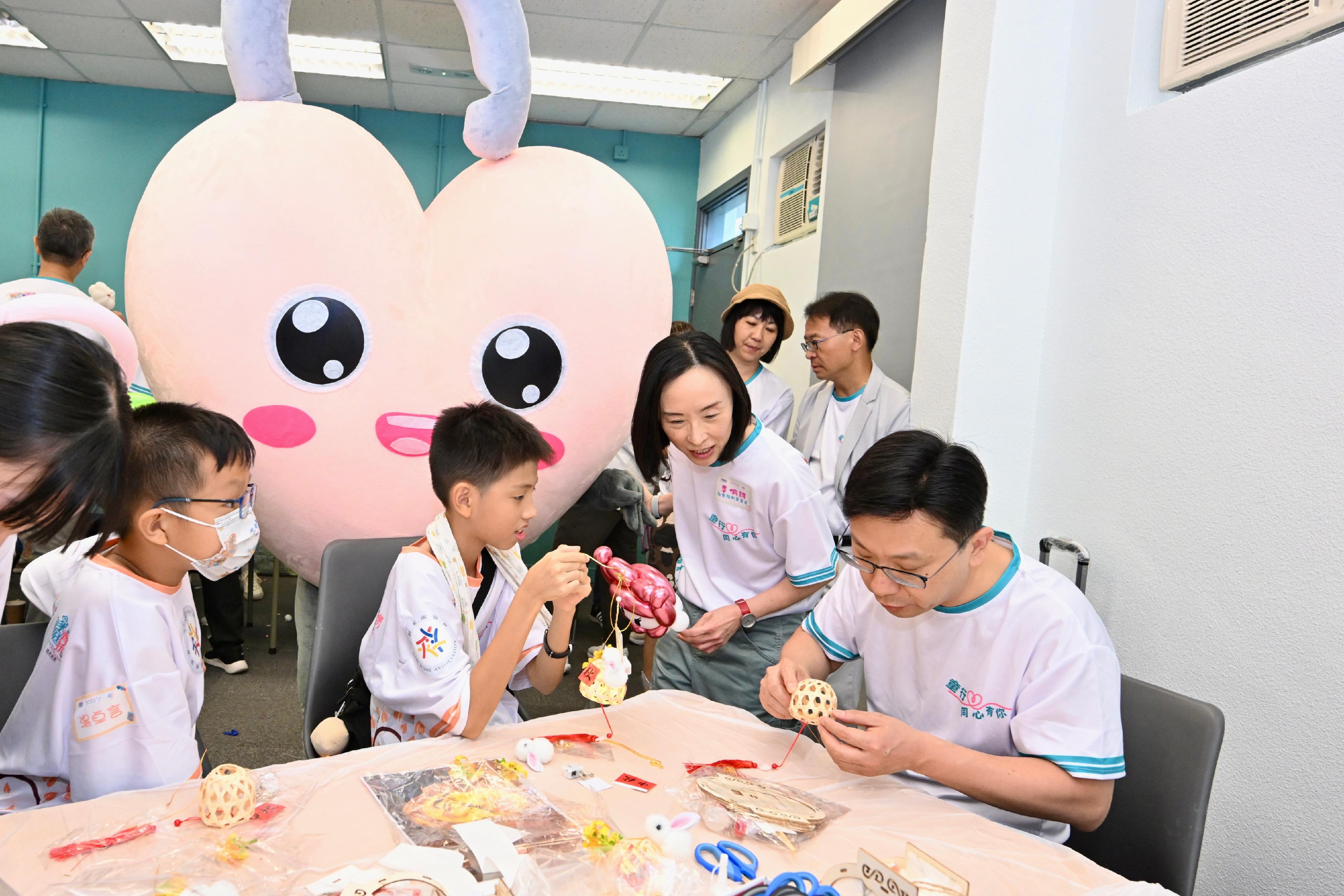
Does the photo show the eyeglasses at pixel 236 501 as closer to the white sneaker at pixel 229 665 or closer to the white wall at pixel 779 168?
the white sneaker at pixel 229 665

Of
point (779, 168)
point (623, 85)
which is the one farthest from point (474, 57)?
point (623, 85)

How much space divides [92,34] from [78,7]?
0.38m

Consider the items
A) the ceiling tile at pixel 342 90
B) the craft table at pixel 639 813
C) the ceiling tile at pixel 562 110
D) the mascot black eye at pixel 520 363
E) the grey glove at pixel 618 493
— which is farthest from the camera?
the ceiling tile at pixel 562 110

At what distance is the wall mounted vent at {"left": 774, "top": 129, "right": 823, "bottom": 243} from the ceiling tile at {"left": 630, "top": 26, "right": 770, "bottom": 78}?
0.52 meters

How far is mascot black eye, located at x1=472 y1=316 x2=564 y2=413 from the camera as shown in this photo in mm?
2176

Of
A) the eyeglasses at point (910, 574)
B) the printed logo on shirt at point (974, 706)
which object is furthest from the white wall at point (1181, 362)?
the eyeglasses at point (910, 574)

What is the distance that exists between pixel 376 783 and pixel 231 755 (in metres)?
1.88

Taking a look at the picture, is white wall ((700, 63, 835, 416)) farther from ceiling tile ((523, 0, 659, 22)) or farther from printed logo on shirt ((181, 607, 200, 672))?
printed logo on shirt ((181, 607, 200, 672))

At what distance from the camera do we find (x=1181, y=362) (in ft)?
5.84

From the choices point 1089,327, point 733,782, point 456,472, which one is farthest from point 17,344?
point 1089,327

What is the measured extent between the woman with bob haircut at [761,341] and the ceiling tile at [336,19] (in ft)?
7.41

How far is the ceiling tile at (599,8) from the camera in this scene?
379 centimetres

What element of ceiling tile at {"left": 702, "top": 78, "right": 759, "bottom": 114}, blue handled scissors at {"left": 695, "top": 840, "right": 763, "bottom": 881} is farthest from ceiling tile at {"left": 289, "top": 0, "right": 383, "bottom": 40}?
blue handled scissors at {"left": 695, "top": 840, "right": 763, "bottom": 881}

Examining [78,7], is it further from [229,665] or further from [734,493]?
[734,493]
